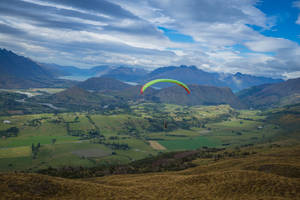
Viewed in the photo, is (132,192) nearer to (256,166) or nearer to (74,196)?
(74,196)

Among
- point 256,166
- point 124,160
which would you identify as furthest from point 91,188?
point 124,160

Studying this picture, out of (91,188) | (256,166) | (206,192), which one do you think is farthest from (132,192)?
(256,166)

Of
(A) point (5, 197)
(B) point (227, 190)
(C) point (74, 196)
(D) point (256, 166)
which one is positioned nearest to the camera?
(A) point (5, 197)

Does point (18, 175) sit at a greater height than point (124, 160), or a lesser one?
greater

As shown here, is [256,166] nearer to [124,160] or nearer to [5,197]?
[5,197]

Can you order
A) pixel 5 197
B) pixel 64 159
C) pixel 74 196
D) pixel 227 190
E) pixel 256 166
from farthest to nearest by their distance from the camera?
pixel 64 159 → pixel 256 166 → pixel 227 190 → pixel 74 196 → pixel 5 197

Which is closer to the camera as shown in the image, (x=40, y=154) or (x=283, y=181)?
(x=283, y=181)

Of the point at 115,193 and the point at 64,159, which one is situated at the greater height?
the point at 115,193

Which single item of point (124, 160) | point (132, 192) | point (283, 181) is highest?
point (283, 181)

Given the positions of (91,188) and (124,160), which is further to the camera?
(124,160)
